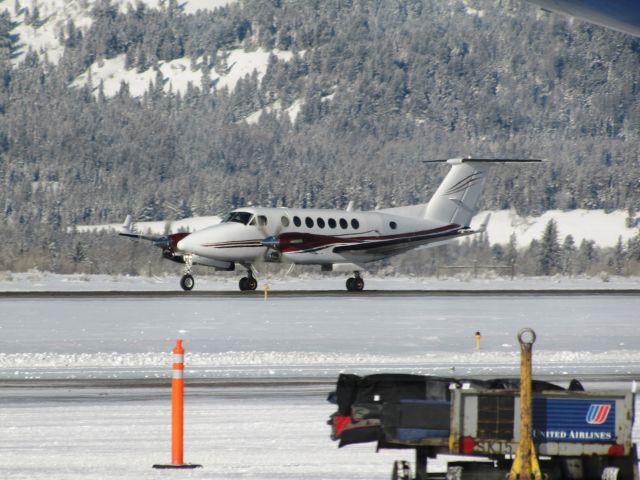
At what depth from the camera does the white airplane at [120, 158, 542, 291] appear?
159ft

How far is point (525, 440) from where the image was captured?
8906mm

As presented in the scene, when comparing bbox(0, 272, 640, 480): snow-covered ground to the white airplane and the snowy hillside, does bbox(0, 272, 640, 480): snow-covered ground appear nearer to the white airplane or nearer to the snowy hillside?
the white airplane

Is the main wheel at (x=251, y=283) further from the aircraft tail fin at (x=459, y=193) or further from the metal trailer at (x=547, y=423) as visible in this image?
the metal trailer at (x=547, y=423)

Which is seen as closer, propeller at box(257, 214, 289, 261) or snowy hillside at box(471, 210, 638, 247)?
propeller at box(257, 214, 289, 261)

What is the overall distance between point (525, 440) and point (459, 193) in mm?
49005

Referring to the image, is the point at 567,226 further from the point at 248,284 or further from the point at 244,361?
the point at 244,361

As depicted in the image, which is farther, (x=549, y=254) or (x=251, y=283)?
(x=549, y=254)

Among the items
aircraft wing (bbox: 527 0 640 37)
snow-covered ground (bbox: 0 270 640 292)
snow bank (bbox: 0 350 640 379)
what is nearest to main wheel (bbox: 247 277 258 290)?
snow-covered ground (bbox: 0 270 640 292)

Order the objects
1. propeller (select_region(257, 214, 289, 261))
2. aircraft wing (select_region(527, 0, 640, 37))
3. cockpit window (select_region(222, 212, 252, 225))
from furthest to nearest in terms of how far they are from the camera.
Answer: cockpit window (select_region(222, 212, 252, 225)), propeller (select_region(257, 214, 289, 261)), aircraft wing (select_region(527, 0, 640, 37))

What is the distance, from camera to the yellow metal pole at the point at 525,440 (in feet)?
29.0

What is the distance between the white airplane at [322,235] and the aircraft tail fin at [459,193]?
0.15ft

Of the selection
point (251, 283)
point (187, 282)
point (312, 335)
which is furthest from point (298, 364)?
point (187, 282)

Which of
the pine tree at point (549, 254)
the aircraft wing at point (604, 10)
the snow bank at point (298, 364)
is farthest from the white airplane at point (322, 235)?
the pine tree at point (549, 254)

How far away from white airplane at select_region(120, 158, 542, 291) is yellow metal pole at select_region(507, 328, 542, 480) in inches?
1544
